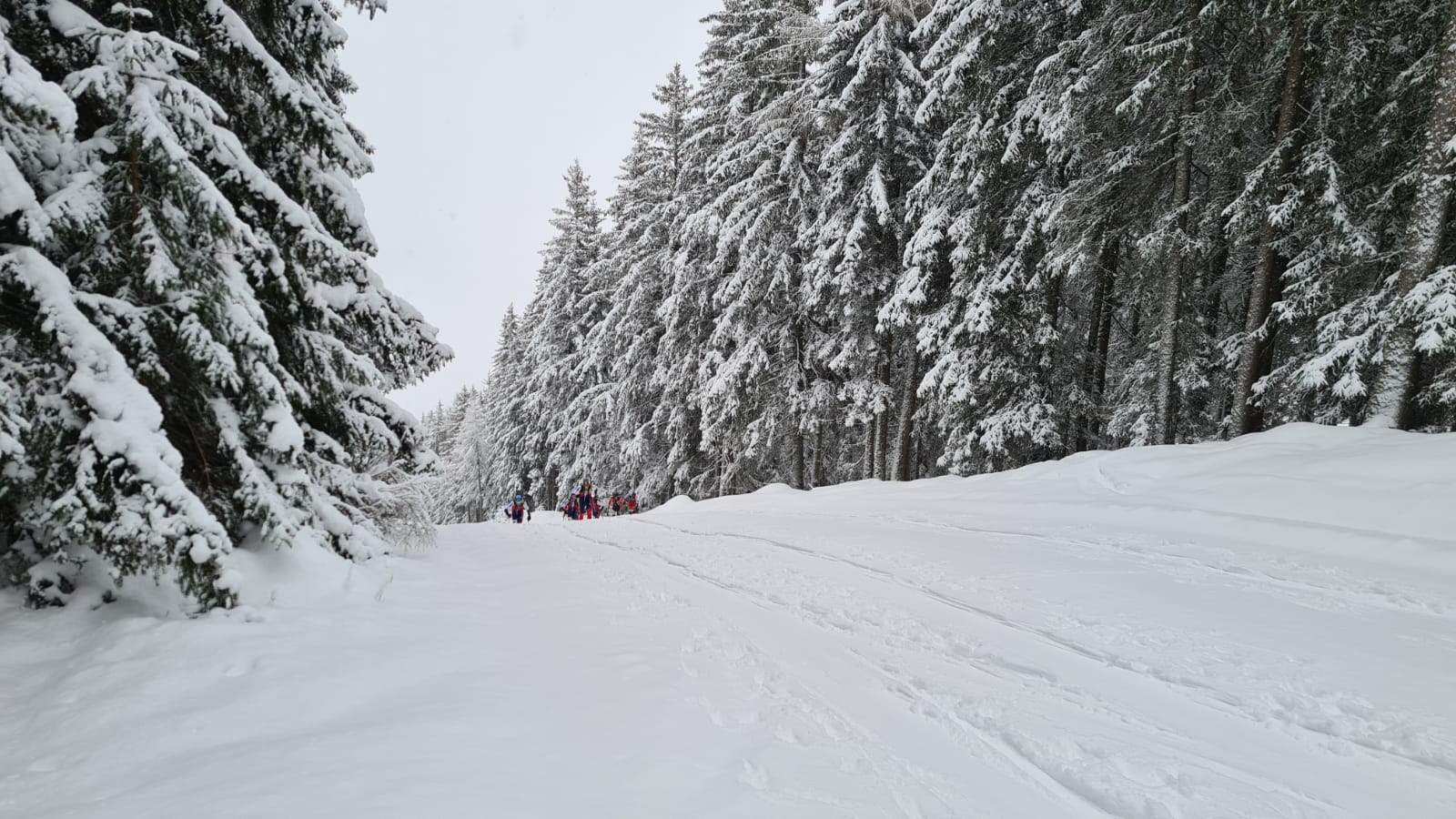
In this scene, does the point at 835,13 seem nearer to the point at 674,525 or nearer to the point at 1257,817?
the point at 674,525

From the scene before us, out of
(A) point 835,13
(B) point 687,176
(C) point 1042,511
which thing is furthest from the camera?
(B) point 687,176

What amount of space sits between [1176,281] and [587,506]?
54.5 ft

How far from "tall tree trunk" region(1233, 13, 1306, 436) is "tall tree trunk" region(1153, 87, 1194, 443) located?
103 cm

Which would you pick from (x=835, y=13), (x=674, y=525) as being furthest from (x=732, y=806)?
(x=835, y=13)

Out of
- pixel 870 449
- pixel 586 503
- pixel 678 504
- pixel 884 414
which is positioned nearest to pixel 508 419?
pixel 586 503

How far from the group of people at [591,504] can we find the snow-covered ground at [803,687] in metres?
13.4

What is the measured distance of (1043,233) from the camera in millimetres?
11867

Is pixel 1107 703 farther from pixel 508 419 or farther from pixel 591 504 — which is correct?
pixel 508 419

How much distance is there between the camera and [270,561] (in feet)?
15.3

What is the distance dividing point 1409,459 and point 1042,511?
373 cm

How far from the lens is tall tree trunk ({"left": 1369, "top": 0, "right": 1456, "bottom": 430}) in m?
8.09

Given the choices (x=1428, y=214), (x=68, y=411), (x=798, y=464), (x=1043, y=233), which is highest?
(x=1043, y=233)

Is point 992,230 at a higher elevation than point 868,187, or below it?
below

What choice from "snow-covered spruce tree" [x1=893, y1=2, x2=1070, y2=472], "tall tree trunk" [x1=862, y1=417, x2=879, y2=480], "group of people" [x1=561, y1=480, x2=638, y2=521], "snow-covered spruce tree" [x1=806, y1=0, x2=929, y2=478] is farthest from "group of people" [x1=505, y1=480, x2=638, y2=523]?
"snow-covered spruce tree" [x1=893, y1=2, x2=1070, y2=472]
